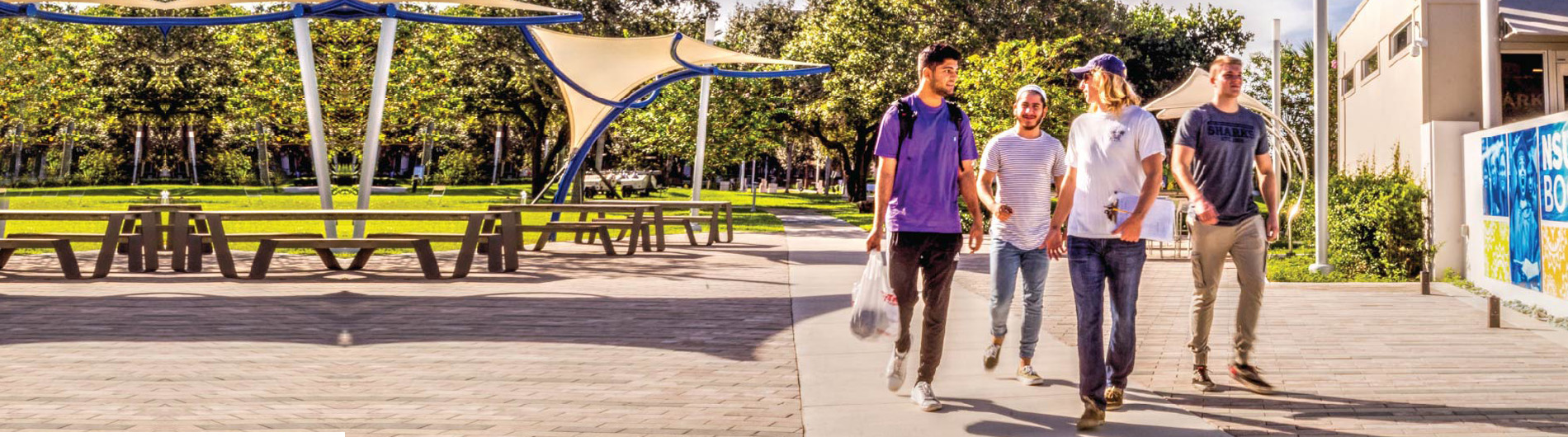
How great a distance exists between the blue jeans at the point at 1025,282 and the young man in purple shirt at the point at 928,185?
2.18 feet

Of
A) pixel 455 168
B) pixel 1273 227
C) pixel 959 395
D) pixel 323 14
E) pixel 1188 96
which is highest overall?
pixel 323 14

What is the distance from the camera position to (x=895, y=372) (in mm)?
5645

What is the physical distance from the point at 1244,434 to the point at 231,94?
21065 millimetres

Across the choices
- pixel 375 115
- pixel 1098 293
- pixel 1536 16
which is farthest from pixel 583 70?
pixel 1098 293

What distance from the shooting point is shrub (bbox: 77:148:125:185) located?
24406mm

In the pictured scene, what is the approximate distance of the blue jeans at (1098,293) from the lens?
4977 mm

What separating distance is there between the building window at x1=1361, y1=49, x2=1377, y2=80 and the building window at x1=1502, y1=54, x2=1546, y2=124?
9.86ft

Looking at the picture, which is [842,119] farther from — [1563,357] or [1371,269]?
[1563,357]

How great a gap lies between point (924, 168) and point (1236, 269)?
167 cm

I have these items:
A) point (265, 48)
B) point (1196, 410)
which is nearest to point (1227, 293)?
point (1196, 410)

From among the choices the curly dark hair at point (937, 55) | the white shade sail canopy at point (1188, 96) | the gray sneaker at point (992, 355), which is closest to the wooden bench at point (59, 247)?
the gray sneaker at point (992, 355)

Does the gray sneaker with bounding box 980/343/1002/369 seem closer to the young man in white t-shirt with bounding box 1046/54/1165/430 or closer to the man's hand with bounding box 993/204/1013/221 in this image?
the man's hand with bounding box 993/204/1013/221

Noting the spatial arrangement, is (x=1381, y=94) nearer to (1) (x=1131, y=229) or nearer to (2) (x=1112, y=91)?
(2) (x=1112, y=91)

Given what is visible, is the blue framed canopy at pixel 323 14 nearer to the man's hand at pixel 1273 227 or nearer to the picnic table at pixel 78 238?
the picnic table at pixel 78 238
